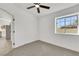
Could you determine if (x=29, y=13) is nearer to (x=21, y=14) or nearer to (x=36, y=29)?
(x=21, y=14)

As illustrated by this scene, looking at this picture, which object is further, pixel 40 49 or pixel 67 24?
pixel 40 49

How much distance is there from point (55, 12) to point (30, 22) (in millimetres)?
490

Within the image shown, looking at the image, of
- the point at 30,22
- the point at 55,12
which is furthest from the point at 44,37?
the point at 55,12

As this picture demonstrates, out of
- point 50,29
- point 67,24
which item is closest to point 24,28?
point 50,29

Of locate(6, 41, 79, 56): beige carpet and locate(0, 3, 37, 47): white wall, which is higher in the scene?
locate(0, 3, 37, 47): white wall

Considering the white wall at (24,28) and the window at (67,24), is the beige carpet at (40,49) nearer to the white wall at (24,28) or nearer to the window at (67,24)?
the white wall at (24,28)

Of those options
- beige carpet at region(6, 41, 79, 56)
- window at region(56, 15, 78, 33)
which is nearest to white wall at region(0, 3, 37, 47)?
beige carpet at region(6, 41, 79, 56)

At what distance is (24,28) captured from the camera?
1.62 m

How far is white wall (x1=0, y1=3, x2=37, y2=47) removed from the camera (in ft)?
5.18

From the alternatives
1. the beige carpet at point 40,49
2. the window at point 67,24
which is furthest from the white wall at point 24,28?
the window at point 67,24

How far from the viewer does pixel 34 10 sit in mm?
1605

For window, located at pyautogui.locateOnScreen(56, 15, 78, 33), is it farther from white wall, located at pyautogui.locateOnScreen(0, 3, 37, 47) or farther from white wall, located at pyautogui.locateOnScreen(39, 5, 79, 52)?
white wall, located at pyautogui.locateOnScreen(0, 3, 37, 47)

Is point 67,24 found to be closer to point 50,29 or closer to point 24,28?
point 50,29

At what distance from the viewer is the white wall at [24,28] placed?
1579mm
